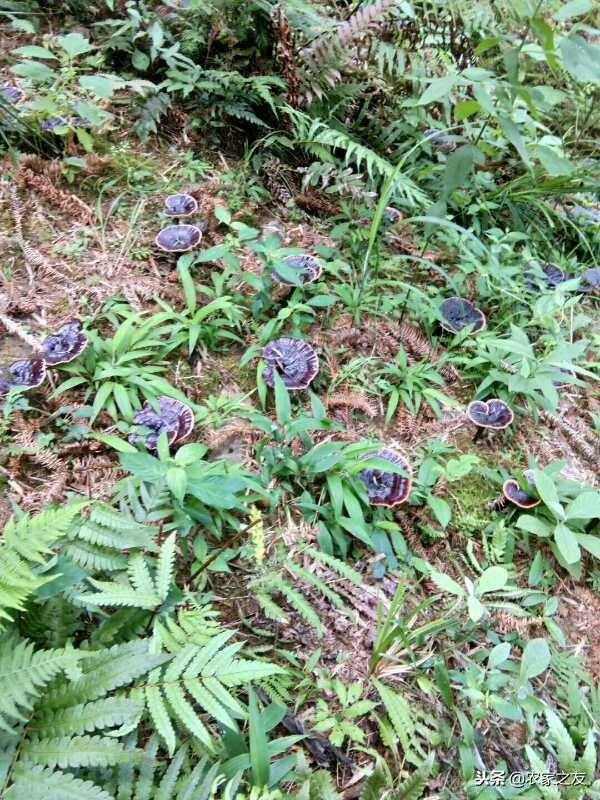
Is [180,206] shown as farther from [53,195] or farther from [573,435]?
[573,435]

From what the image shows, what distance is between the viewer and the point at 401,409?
3.33 m

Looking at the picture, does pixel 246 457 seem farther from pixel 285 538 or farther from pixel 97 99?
pixel 97 99

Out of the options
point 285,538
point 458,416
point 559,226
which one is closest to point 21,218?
point 285,538

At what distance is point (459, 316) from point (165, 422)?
2.10m

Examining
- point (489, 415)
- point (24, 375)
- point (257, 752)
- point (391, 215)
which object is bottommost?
point (257, 752)

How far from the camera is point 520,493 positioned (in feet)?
9.87

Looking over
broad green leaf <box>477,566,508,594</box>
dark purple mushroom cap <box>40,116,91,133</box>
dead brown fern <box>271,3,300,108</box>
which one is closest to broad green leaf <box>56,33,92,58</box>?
dark purple mushroom cap <box>40,116,91,133</box>

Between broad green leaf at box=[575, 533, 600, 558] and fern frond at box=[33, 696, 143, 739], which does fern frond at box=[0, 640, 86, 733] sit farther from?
broad green leaf at box=[575, 533, 600, 558]

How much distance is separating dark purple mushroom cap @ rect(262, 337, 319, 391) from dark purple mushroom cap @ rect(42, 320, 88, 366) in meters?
1.01

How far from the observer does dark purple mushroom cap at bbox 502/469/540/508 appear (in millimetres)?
2967

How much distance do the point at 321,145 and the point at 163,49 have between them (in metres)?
1.35

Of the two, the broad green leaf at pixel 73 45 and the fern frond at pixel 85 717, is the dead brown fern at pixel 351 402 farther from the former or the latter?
the broad green leaf at pixel 73 45

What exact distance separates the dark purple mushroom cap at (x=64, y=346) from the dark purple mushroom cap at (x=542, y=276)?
3.12 metres

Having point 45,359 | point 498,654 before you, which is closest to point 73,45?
point 45,359
